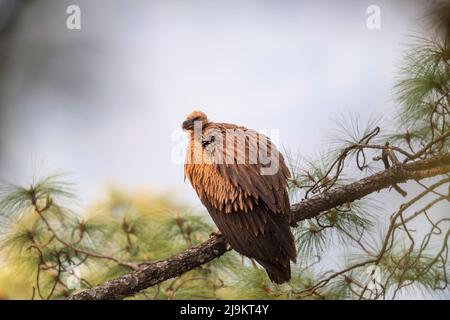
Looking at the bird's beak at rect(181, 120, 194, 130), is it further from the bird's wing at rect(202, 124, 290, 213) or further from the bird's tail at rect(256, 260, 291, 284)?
the bird's tail at rect(256, 260, 291, 284)

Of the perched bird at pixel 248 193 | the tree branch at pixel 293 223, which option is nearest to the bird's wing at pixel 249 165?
the perched bird at pixel 248 193

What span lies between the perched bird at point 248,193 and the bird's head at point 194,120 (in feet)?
0.31

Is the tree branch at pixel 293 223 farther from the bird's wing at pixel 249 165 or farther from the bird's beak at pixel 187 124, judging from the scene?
the bird's beak at pixel 187 124

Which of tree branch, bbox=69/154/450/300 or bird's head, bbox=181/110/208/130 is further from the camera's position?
bird's head, bbox=181/110/208/130

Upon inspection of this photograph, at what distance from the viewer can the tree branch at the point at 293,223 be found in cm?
151

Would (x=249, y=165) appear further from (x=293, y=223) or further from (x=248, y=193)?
(x=293, y=223)

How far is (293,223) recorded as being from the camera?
1.59 metres

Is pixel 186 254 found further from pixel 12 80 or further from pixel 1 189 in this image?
pixel 12 80

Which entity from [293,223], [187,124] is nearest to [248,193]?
[293,223]

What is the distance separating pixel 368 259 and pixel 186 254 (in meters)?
0.48

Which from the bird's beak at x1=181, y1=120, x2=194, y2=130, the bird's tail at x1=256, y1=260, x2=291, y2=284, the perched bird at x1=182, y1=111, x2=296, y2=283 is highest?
the bird's beak at x1=181, y1=120, x2=194, y2=130

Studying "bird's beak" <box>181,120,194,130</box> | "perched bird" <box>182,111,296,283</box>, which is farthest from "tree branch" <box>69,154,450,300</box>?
"bird's beak" <box>181,120,194,130</box>

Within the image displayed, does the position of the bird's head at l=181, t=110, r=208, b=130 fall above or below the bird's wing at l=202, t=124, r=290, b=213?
above

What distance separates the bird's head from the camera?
1.70 m
